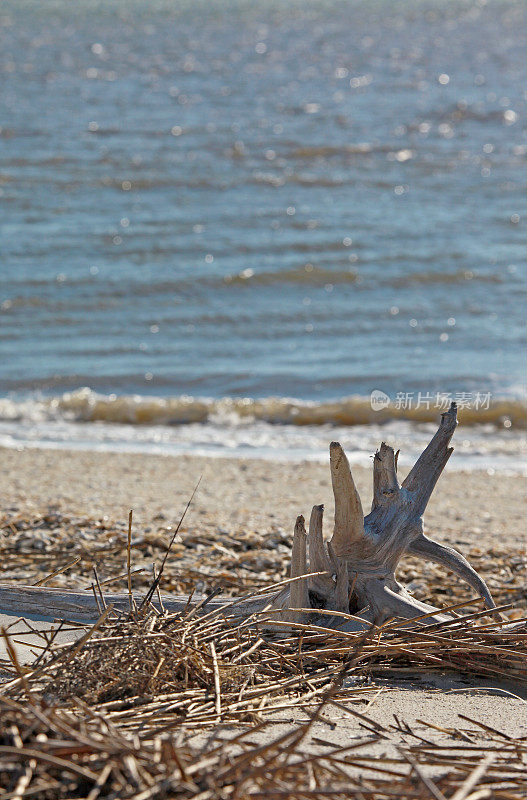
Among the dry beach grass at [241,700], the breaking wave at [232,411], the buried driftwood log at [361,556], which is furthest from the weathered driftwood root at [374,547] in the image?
the breaking wave at [232,411]

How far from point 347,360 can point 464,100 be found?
14719mm

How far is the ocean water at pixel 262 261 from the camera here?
7.87 meters

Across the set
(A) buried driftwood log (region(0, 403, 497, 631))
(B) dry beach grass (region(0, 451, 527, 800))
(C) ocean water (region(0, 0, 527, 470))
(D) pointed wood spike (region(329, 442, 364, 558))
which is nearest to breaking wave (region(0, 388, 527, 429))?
(C) ocean water (region(0, 0, 527, 470))

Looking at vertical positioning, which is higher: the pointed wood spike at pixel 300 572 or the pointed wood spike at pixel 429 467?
the pointed wood spike at pixel 429 467

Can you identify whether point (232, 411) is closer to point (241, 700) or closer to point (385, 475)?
point (385, 475)

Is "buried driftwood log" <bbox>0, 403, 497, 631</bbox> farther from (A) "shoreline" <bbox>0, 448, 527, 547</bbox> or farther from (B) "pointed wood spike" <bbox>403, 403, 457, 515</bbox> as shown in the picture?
(A) "shoreline" <bbox>0, 448, 527, 547</bbox>

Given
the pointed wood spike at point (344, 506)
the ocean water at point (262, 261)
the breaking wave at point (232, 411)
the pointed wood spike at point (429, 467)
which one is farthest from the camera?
the ocean water at point (262, 261)

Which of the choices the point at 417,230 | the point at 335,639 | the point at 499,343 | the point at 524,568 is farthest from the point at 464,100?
the point at 335,639

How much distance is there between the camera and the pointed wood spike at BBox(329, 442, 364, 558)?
2.77m

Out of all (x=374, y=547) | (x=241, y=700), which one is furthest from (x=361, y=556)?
(x=241, y=700)

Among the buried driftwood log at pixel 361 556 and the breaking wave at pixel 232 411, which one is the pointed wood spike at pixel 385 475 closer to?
the buried driftwood log at pixel 361 556

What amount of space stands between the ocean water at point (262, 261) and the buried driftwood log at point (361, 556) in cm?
398

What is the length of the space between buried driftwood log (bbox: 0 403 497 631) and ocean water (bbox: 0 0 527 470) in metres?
3.98

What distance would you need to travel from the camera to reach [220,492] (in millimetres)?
5836
